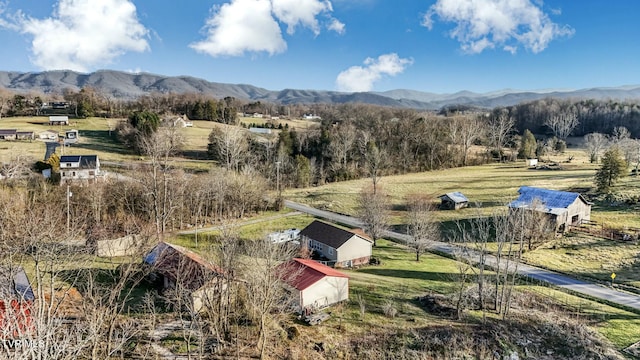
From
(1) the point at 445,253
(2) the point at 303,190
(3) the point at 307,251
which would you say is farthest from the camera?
(2) the point at 303,190

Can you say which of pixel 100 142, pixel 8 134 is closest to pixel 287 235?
pixel 100 142

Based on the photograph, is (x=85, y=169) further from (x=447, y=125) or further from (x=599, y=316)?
(x=447, y=125)

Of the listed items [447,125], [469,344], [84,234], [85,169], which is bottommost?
[469,344]

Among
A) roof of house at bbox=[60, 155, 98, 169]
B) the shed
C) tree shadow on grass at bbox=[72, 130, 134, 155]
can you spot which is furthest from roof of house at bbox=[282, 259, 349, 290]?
tree shadow on grass at bbox=[72, 130, 134, 155]

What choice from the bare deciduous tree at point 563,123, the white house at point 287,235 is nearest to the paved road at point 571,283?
the white house at point 287,235

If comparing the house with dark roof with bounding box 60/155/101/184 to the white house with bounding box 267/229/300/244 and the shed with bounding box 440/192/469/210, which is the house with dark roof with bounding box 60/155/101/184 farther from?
the shed with bounding box 440/192/469/210

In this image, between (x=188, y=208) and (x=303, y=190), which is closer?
(x=188, y=208)

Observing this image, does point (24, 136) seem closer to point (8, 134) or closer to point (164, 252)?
point (8, 134)

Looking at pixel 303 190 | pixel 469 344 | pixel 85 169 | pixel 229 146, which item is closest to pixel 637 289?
pixel 469 344
